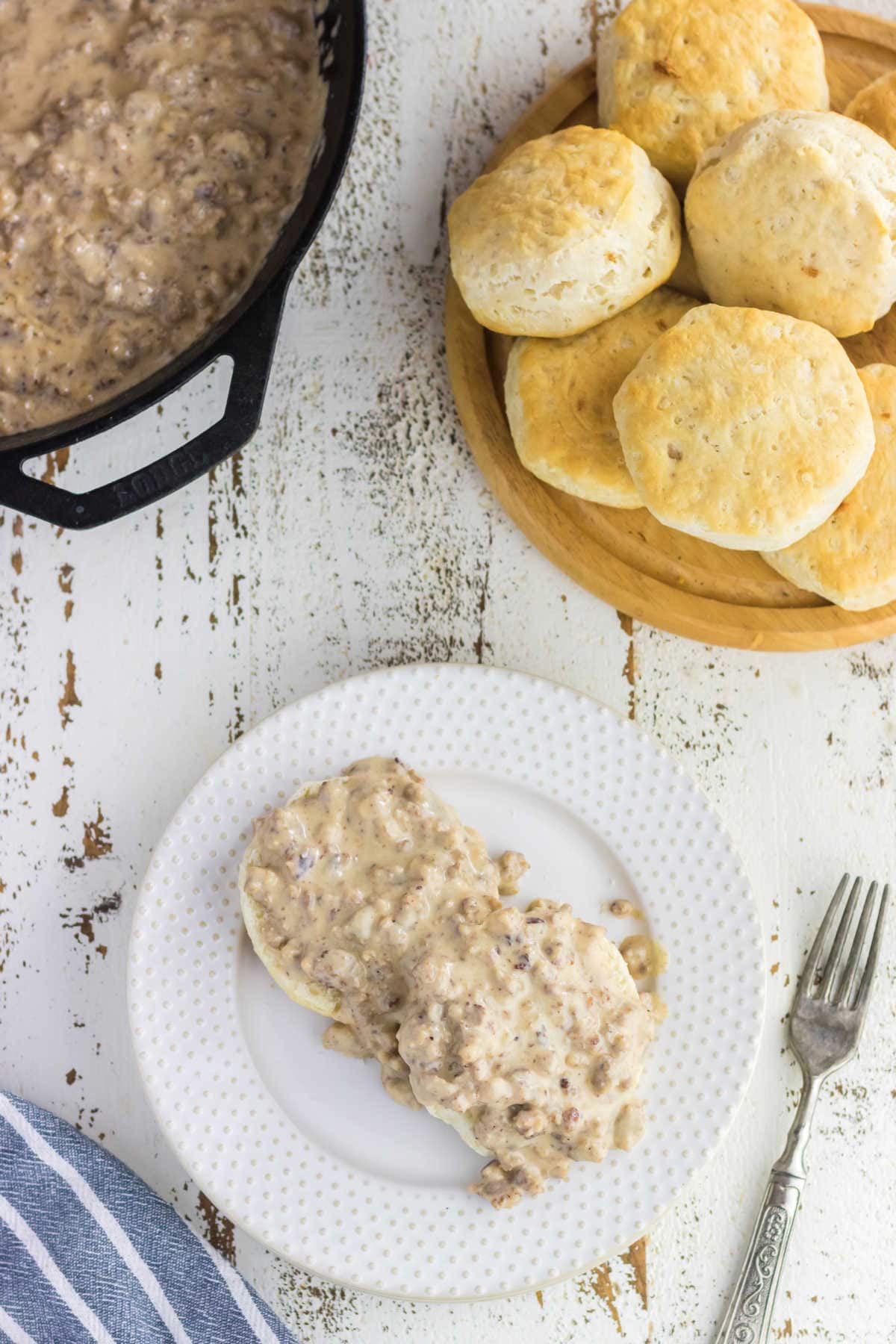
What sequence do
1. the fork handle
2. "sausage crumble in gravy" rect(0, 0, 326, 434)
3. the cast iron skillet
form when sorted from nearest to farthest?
the cast iron skillet < "sausage crumble in gravy" rect(0, 0, 326, 434) < the fork handle

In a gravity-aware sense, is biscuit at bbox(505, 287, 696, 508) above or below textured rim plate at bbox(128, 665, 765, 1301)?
above

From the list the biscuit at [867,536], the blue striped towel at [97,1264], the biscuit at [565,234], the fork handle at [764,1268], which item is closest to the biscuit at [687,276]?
the biscuit at [565,234]

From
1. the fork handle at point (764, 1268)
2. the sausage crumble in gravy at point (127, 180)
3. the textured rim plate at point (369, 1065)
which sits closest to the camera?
the sausage crumble in gravy at point (127, 180)

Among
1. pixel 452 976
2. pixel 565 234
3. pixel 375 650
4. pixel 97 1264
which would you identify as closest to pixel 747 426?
pixel 565 234

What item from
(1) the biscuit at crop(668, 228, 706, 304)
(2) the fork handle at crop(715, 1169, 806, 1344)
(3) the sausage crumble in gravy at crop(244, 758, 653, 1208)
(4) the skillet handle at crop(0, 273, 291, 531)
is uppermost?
(4) the skillet handle at crop(0, 273, 291, 531)

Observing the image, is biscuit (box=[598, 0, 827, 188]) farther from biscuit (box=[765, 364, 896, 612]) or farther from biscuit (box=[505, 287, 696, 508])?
biscuit (box=[765, 364, 896, 612])

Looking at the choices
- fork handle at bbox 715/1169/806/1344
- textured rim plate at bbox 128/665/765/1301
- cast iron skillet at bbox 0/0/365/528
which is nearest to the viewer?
cast iron skillet at bbox 0/0/365/528

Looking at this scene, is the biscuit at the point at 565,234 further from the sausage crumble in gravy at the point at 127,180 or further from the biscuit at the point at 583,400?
the sausage crumble in gravy at the point at 127,180

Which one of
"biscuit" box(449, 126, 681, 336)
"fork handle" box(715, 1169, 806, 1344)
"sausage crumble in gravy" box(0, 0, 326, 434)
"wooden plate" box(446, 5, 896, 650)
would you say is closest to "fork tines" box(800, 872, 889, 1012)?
"fork handle" box(715, 1169, 806, 1344)
